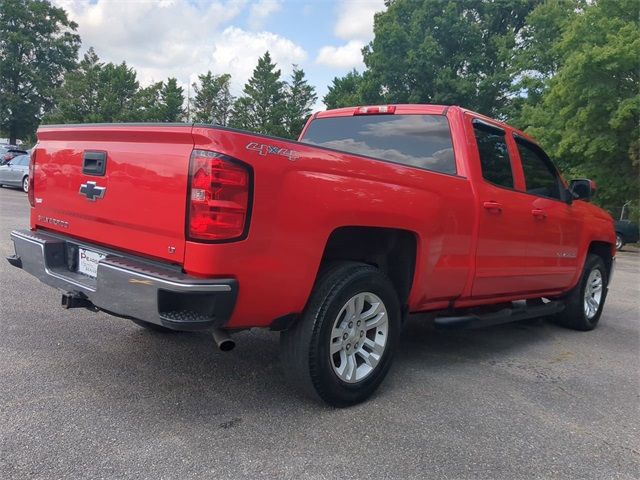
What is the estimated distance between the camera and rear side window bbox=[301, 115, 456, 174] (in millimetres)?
4258

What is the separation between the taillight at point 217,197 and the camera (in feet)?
8.46

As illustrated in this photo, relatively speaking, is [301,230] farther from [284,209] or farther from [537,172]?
[537,172]

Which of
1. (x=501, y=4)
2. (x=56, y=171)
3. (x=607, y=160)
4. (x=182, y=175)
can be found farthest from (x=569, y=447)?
(x=501, y=4)

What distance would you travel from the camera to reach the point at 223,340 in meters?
2.84

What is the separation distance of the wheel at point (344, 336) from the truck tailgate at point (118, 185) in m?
0.84

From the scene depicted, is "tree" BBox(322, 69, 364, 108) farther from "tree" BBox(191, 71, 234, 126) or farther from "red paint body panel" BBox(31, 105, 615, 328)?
"red paint body panel" BBox(31, 105, 615, 328)

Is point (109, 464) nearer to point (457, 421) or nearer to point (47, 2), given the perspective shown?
point (457, 421)

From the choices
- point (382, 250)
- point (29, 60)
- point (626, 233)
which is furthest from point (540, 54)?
point (29, 60)

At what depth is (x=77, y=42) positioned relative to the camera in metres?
52.2

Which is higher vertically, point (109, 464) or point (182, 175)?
point (182, 175)

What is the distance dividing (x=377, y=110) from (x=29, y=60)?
178 feet

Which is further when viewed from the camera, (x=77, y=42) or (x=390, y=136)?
(x=77, y=42)

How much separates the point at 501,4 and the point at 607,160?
17999 millimetres

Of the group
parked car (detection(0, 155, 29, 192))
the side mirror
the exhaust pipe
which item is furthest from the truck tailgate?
parked car (detection(0, 155, 29, 192))
